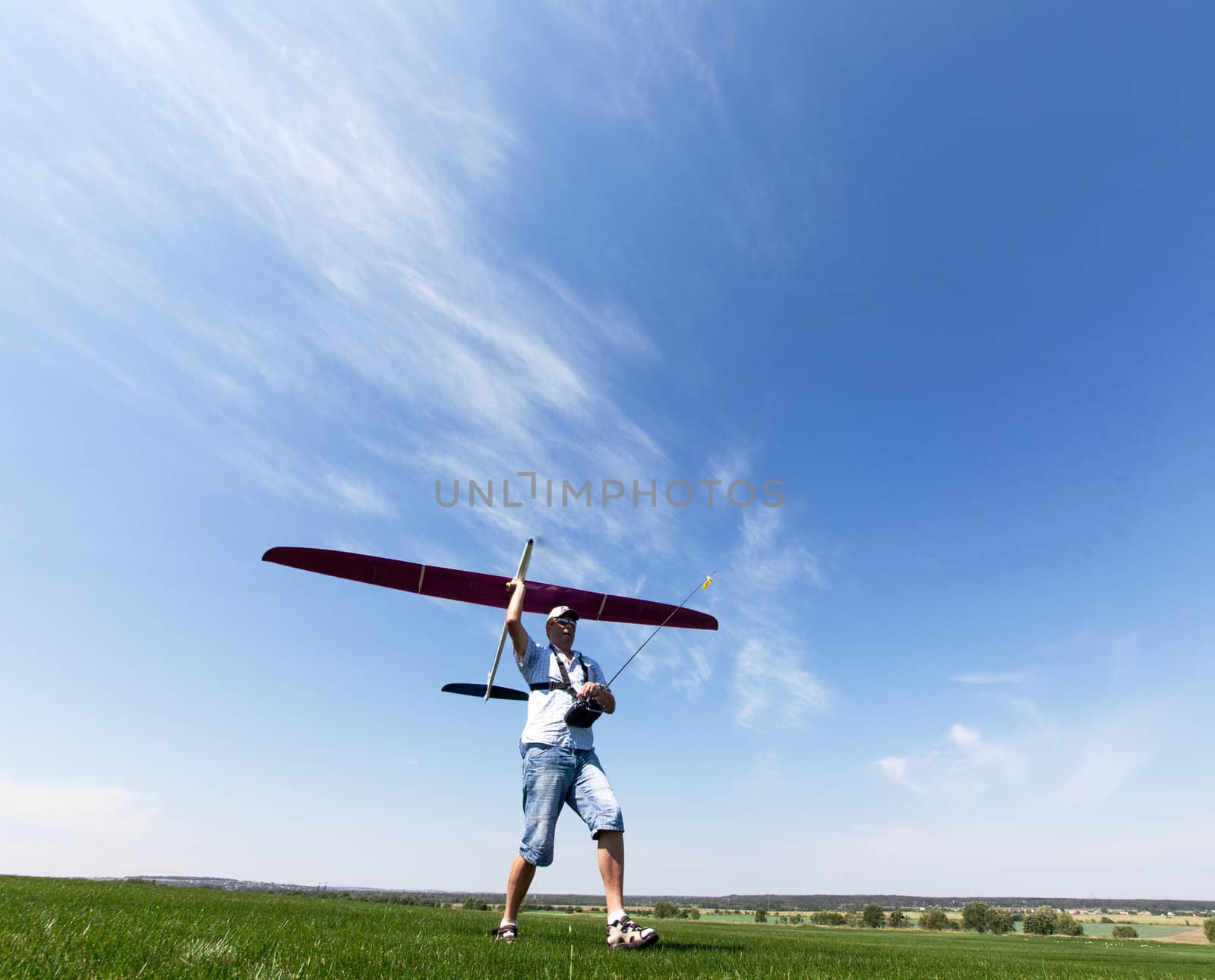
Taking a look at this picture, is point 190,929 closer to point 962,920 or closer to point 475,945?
point 475,945

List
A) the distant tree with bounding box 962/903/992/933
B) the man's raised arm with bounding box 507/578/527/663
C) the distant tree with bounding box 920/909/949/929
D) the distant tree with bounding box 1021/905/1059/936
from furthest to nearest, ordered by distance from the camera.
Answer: the distant tree with bounding box 962/903/992/933 < the distant tree with bounding box 920/909/949/929 < the distant tree with bounding box 1021/905/1059/936 < the man's raised arm with bounding box 507/578/527/663

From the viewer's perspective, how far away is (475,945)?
3764 millimetres

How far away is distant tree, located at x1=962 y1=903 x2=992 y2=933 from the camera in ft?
318

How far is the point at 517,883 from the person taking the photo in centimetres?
480

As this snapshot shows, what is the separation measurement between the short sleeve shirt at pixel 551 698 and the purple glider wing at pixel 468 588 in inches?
162

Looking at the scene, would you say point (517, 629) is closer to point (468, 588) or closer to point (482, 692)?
point (482, 692)

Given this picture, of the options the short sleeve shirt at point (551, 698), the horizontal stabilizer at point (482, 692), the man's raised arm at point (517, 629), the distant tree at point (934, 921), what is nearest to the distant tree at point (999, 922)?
the distant tree at point (934, 921)

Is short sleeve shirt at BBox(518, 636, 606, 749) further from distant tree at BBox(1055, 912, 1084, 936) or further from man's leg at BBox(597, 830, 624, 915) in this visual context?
distant tree at BBox(1055, 912, 1084, 936)

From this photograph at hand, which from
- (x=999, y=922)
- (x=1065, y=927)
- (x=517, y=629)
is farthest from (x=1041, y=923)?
(x=517, y=629)

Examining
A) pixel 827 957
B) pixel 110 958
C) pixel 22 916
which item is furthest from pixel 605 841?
pixel 22 916

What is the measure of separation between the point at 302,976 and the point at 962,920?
454ft

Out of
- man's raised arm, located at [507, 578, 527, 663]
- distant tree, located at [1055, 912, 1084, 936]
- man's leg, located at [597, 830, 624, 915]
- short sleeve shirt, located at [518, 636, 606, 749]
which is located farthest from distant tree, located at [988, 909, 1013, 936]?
man's raised arm, located at [507, 578, 527, 663]

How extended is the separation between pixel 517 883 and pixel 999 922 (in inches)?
4974

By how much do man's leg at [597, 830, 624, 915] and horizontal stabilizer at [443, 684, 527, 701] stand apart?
3731mm
